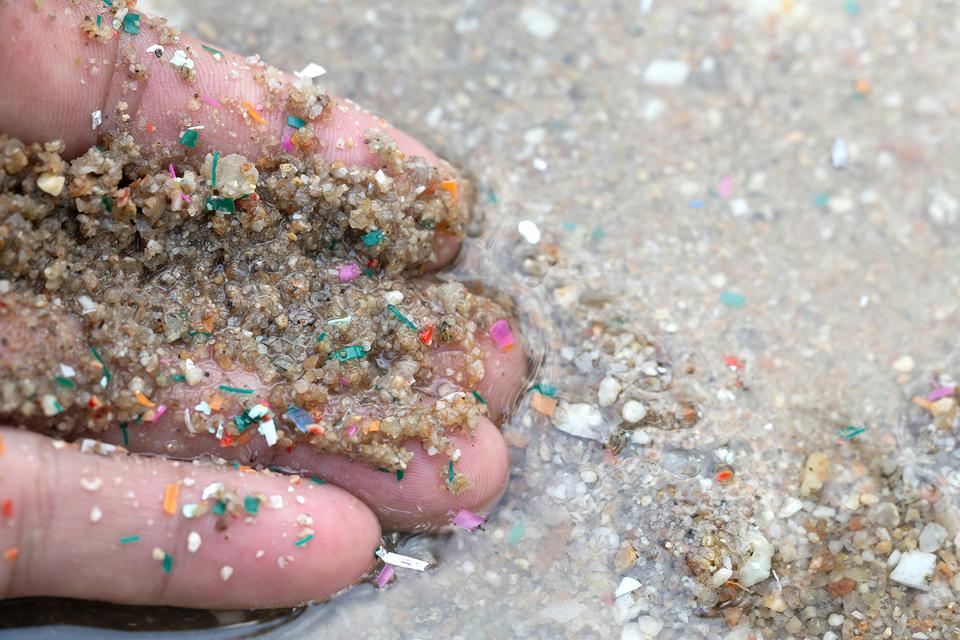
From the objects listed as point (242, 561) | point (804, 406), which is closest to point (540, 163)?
point (804, 406)

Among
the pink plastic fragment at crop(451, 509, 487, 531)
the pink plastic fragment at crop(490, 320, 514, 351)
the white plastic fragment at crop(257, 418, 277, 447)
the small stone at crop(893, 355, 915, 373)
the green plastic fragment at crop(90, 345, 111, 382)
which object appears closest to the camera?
the green plastic fragment at crop(90, 345, 111, 382)

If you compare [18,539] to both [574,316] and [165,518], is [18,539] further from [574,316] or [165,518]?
[574,316]

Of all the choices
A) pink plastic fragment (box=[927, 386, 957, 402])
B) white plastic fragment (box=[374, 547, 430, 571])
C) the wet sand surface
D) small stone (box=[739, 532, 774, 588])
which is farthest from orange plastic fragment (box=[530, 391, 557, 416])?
pink plastic fragment (box=[927, 386, 957, 402])

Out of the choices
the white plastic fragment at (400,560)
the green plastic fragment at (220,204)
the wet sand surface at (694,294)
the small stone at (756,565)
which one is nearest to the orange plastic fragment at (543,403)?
the wet sand surface at (694,294)

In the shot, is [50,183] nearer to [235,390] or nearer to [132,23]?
[132,23]

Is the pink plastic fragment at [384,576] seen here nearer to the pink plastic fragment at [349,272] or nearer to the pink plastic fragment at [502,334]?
the pink plastic fragment at [502,334]

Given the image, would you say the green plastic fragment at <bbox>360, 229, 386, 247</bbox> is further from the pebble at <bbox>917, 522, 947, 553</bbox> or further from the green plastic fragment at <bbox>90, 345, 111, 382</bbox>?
the pebble at <bbox>917, 522, 947, 553</bbox>
